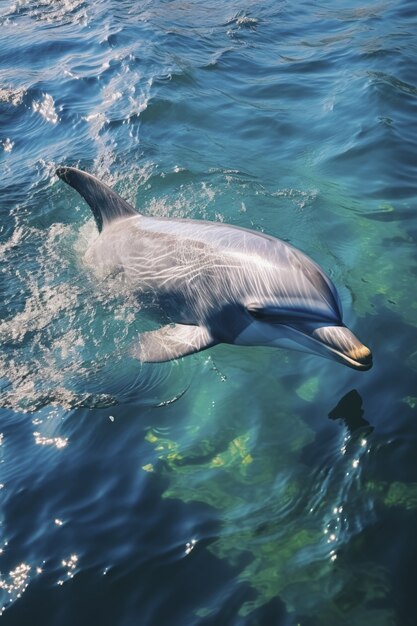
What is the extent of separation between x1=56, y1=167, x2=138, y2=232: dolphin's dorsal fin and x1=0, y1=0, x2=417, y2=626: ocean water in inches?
37.1

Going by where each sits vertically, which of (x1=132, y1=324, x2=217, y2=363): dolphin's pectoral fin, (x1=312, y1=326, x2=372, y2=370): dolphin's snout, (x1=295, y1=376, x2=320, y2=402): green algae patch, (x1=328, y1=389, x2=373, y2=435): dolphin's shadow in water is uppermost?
(x1=312, y1=326, x2=372, y2=370): dolphin's snout

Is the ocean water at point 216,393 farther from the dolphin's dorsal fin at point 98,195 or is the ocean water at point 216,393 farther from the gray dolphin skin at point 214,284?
the dolphin's dorsal fin at point 98,195

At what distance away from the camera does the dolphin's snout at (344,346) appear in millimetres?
5688

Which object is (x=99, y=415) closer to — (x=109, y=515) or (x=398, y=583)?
(x=109, y=515)

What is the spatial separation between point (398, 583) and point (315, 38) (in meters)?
16.2

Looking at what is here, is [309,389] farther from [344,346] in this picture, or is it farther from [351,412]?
[344,346]

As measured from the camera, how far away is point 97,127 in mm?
14250

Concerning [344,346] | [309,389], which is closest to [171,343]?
[309,389]

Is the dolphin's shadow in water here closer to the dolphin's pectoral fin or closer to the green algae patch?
the green algae patch

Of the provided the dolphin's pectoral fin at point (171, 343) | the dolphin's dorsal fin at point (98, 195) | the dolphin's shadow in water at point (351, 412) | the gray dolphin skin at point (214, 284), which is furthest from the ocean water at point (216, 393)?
the dolphin's dorsal fin at point (98, 195)

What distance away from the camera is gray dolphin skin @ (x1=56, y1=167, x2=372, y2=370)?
6.08 metres

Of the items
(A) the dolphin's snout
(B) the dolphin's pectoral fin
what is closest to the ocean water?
(B) the dolphin's pectoral fin

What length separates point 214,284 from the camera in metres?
7.07

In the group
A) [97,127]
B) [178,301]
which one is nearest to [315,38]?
[97,127]
